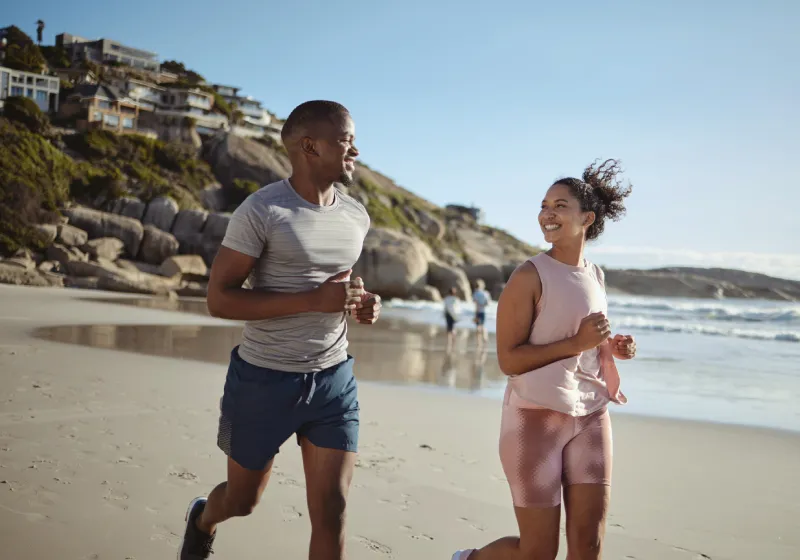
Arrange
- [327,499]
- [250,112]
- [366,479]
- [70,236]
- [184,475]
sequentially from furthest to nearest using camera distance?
[250,112] < [70,236] < [366,479] < [184,475] < [327,499]

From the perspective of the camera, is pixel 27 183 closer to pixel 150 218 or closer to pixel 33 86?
pixel 150 218

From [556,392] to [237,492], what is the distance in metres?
1.37

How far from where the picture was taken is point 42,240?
33719mm

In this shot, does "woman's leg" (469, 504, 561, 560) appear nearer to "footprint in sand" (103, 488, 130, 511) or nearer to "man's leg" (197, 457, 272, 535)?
"man's leg" (197, 457, 272, 535)

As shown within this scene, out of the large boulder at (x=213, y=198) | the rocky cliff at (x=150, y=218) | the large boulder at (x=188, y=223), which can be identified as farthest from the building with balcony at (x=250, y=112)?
the large boulder at (x=188, y=223)

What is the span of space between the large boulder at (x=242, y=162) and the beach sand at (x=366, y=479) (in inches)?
1847

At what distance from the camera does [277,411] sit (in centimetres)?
293

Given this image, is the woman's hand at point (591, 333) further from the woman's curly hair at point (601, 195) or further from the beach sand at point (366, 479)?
the beach sand at point (366, 479)

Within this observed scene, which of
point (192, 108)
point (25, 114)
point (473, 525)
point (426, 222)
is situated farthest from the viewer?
point (426, 222)

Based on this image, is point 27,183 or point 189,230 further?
point 189,230

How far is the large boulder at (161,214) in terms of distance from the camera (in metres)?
41.2

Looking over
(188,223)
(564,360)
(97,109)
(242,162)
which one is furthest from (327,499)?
(97,109)

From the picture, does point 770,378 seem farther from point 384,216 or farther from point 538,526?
point 384,216

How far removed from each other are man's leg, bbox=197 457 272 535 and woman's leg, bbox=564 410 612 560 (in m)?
1.22
